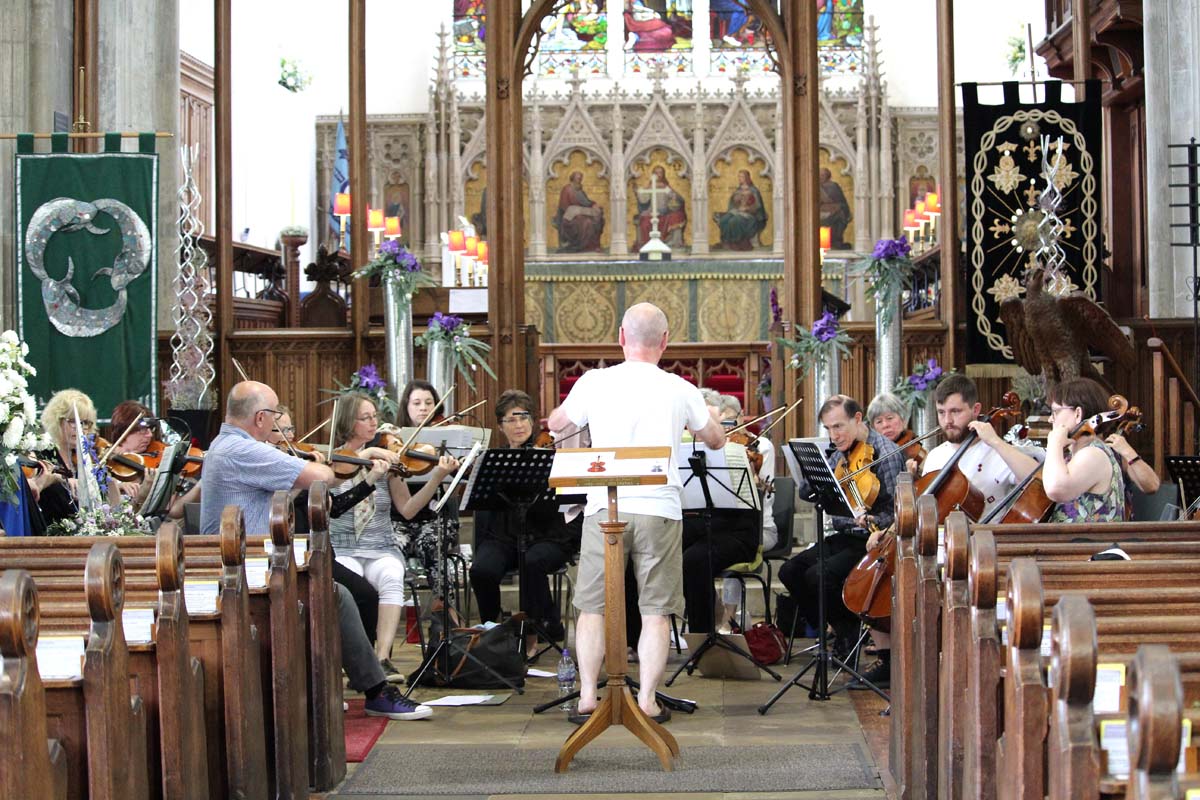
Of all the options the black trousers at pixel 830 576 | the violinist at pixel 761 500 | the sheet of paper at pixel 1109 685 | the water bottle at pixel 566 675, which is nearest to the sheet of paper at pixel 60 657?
the sheet of paper at pixel 1109 685

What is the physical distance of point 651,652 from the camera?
500 cm

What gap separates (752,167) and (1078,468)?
11392 millimetres

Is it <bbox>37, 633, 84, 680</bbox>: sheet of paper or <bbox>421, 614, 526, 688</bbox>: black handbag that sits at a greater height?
<bbox>37, 633, 84, 680</bbox>: sheet of paper

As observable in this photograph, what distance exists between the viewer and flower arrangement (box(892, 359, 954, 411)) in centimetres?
867

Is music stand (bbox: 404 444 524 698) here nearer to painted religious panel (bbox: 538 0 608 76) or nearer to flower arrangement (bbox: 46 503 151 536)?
flower arrangement (bbox: 46 503 151 536)

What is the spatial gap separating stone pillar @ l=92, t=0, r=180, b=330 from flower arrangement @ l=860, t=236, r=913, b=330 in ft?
14.4

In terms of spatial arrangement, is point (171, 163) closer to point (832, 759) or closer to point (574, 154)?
point (574, 154)

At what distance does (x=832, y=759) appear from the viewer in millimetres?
4793

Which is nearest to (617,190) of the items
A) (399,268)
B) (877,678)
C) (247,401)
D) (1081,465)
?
(399,268)

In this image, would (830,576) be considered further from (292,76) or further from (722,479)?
(292,76)

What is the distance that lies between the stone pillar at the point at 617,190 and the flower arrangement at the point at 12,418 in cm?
1083

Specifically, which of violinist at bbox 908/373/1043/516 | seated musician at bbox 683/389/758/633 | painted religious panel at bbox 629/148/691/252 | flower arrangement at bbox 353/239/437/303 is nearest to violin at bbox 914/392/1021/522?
violinist at bbox 908/373/1043/516

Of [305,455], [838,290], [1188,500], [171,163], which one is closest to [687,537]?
[305,455]

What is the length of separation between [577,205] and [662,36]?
2.30 meters
